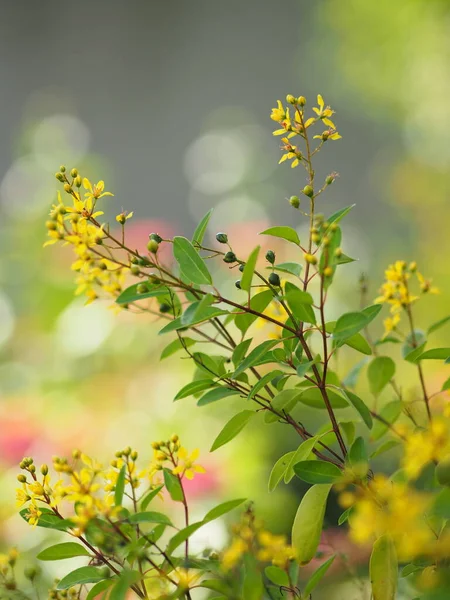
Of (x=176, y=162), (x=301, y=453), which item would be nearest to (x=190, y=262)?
(x=301, y=453)

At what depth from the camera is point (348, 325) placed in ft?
1.18

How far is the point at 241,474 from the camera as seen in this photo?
4.05ft

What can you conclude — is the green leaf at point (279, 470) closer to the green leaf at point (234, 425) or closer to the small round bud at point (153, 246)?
the green leaf at point (234, 425)

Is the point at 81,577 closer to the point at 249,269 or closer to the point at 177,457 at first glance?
the point at 177,457

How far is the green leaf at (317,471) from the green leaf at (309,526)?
0.14ft

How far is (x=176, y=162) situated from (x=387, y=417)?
12.1ft

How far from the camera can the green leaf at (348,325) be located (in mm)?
354

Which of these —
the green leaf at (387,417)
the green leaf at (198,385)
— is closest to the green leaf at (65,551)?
the green leaf at (198,385)

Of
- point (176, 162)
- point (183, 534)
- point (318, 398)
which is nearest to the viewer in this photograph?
point (183, 534)

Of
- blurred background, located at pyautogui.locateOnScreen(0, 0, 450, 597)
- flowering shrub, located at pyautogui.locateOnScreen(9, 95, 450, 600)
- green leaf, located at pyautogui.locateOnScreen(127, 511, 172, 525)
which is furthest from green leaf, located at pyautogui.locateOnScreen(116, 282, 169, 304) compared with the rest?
blurred background, located at pyautogui.locateOnScreen(0, 0, 450, 597)

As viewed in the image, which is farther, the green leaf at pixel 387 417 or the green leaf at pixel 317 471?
the green leaf at pixel 387 417

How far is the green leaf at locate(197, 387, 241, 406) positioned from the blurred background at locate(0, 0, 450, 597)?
0.75 feet

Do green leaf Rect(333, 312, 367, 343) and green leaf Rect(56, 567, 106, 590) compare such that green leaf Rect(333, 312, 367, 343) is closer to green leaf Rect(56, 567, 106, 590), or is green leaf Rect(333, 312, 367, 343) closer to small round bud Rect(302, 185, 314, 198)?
small round bud Rect(302, 185, 314, 198)

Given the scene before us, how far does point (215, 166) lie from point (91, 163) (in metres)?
0.78
